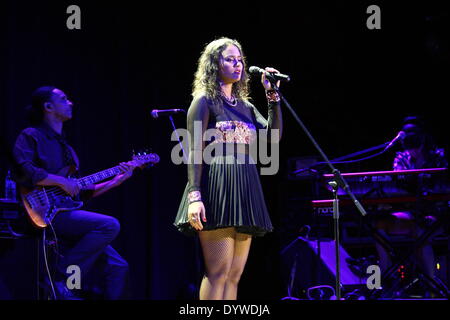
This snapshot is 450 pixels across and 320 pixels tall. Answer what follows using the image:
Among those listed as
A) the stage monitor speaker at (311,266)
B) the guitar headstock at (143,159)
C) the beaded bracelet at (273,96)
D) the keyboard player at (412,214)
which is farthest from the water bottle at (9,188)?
the keyboard player at (412,214)

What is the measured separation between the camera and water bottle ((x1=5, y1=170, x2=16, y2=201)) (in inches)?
174

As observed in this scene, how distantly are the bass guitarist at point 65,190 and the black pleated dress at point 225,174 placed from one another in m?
1.47

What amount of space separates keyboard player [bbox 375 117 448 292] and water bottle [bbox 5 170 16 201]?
107 inches

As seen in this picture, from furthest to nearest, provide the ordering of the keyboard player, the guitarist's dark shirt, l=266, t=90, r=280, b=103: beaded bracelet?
the keyboard player < the guitarist's dark shirt < l=266, t=90, r=280, b=103: beaded bracelet

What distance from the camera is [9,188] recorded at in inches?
174

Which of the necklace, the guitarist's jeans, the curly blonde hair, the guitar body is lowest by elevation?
the guitarist's jeans

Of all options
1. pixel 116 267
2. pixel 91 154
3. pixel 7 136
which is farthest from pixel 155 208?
pixel 7 136

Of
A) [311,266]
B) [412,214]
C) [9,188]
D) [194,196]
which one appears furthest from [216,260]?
[311,266]

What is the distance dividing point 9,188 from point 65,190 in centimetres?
42

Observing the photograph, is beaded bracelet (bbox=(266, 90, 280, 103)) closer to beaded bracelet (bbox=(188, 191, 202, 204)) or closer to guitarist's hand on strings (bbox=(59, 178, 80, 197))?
beaded bracelet (bbox=(188, 191, 202, 204))

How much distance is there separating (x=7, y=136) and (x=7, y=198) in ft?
1.56

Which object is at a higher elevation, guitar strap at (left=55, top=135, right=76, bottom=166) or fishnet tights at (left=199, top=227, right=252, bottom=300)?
guitar strap at (left=55, top=135, right=76, bottom=166)

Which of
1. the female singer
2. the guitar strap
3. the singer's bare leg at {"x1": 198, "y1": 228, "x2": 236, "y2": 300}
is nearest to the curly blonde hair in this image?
the female singer

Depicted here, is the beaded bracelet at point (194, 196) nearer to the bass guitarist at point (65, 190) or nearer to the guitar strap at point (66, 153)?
the bass guitarist at point (65, 190)
